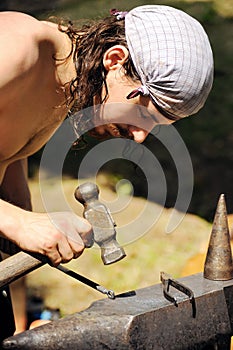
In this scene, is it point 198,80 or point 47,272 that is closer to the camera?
point 198,80

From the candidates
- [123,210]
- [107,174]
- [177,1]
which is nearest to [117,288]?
[123,210]

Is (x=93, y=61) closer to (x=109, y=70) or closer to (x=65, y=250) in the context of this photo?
(x=109, y=70)

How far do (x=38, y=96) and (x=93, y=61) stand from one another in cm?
23

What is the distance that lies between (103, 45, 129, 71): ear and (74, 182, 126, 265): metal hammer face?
1.68 ft

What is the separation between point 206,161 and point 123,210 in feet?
3.19

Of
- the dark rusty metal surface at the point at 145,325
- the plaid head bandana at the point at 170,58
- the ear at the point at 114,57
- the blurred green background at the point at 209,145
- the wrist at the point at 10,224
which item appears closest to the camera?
the dark rusty metal surface at the point at 145,325

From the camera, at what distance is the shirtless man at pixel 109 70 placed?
2527mm

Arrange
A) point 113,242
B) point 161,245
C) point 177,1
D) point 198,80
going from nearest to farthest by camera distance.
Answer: point 113,242 → point 198,80 → point 161,245 → point 177,1

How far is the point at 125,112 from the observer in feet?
8.58

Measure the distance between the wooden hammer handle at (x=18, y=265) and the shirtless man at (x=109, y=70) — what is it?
0.56 meters

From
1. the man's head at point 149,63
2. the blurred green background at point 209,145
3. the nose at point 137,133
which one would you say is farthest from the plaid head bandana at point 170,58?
the blurred green background at point 209,145

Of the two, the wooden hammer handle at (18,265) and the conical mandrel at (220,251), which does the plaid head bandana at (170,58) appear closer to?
the conical mandrel at (220,251)

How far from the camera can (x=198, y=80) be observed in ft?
8.36

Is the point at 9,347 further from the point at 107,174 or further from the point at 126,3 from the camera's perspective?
the point at 126,3
